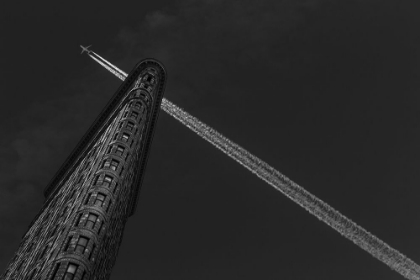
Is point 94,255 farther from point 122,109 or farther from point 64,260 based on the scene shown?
point 122,109

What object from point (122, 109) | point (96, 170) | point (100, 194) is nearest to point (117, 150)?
point (96, 170)

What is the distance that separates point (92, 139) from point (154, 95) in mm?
19417

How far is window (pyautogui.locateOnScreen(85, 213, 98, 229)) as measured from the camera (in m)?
61.9

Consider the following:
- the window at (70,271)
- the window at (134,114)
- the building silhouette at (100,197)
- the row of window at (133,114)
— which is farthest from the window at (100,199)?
the window at (134,114)

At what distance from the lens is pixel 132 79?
4210 inches

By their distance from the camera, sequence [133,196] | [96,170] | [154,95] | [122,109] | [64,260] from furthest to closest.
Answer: [133,196], [154,95], [122,109], [96,170], [64,260]

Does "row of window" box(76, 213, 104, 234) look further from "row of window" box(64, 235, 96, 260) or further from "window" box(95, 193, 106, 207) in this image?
"window" box(95, 193, 106, 207)

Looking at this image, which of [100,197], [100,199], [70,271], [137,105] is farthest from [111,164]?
[70,271]

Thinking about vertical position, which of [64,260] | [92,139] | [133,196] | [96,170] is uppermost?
[92,139]

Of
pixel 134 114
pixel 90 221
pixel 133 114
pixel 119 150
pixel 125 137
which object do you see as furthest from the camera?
pixel 134 114

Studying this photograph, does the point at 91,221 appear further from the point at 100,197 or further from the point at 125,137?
the point at 125,137

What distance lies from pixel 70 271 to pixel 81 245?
436cm

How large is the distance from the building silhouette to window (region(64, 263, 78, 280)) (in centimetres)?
12

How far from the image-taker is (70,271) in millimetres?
55000
